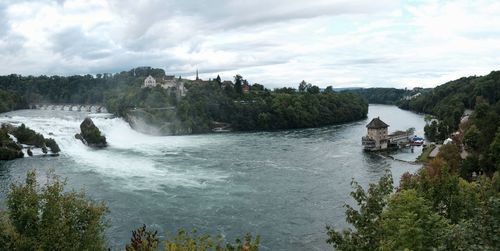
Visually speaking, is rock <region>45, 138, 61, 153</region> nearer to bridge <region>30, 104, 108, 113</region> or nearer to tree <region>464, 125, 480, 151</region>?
tree <region>464, 125, 480, 151</region>

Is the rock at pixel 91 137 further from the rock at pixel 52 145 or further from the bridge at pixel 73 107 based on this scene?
the bridge at pixel 73 107

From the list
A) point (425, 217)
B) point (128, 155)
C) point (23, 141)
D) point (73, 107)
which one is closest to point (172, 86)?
point (73, 107)

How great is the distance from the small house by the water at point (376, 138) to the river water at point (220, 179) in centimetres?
156

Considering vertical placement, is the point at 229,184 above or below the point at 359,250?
below

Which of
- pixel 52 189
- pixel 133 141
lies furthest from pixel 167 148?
pixel 52 189

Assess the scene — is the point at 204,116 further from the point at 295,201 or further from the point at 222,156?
the point at 295,201

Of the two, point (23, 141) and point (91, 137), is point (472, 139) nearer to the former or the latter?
point (91, 137)

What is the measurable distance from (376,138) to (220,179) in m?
27.8

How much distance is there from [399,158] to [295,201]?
82.2ft

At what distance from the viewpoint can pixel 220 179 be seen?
37688mm

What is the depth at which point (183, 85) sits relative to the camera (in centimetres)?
10094

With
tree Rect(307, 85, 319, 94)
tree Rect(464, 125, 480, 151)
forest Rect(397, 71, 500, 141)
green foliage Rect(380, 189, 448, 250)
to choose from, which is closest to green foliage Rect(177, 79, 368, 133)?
tree Rect(307, 85, 319, 94)

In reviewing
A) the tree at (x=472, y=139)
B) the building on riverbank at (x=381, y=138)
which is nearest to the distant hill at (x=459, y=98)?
the building on riverbank at (x=381, y=138)

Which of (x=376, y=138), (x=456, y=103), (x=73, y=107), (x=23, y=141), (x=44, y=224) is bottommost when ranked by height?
(x=376, y=138)
